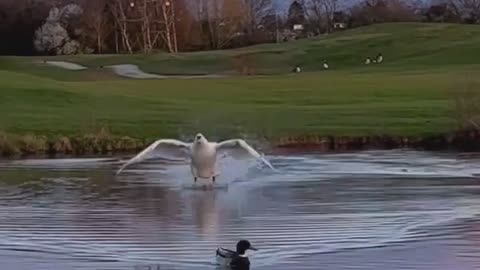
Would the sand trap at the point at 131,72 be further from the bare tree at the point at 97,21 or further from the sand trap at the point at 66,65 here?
the bare tree at the point at 97,21

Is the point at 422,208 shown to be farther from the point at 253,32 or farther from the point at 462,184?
the point at 253,32

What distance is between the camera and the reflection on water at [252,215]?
17.2 metres

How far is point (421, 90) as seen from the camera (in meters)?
47.7

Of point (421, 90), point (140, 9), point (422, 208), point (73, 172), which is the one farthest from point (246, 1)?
point (422, 208)

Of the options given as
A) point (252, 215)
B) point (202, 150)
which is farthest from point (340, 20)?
point (252, 215)

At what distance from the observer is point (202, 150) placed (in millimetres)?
25797

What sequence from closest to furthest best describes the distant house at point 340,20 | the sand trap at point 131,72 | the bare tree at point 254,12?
the sand trap at point 131,72 → the bare tree at point 254,12 → the distant house at point 340,20

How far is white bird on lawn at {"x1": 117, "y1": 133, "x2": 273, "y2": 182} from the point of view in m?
25.8

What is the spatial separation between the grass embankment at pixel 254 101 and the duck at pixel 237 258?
65.9 ft

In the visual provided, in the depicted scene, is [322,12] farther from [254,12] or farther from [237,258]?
[237,258]

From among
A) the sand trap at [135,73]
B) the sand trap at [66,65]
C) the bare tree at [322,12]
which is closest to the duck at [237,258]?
the sand trap at [135,73]

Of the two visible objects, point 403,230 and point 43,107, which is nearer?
point 403,230

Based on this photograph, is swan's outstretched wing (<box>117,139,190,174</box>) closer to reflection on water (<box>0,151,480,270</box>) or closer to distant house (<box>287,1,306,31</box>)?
reflection on water (<box>0,151,480,270</box>)

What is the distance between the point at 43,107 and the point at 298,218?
902 inches
